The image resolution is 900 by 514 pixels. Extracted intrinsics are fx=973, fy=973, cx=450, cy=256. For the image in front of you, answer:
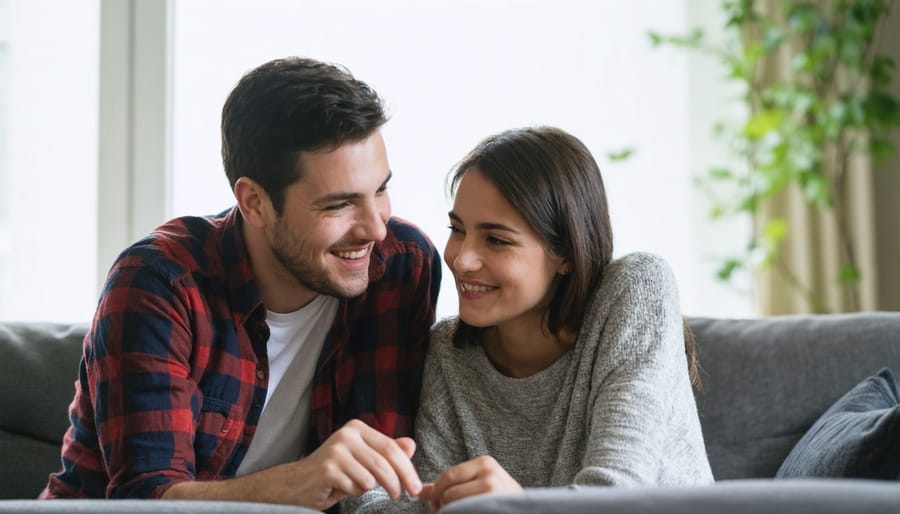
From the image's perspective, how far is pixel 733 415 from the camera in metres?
1.94

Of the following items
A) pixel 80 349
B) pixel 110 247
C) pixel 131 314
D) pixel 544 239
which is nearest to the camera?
pixel 131 314

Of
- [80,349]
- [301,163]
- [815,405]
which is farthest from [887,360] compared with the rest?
[80,349]

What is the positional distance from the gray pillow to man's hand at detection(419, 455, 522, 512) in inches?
25.3

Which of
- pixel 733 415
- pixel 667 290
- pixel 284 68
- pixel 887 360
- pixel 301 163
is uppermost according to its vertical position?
pixel 284 68

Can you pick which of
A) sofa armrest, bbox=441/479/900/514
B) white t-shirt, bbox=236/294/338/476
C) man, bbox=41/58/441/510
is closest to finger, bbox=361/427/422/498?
man, bbox=41/58/441/510

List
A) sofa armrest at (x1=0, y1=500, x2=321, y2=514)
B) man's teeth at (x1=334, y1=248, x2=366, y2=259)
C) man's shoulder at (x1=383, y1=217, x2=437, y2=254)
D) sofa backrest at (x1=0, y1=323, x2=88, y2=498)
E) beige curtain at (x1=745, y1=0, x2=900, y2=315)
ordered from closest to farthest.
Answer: sofa armrest at (x1=0, y1=500, x2=321, y2=514) < man's teeth at (x1=334, y1=248, x2=366, y2=259) < man's shoulder at (x1=383, y1=217, x2=437, y2=254) < sofa backrest at (x1=0, y1=323, x2=88, y2=498) < beige curtain at (x1=745, y1=0, x2=900, y2=315)

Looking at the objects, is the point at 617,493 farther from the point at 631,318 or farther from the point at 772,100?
the point at 772,100

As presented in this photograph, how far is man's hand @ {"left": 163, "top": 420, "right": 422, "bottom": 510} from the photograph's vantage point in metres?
1.38

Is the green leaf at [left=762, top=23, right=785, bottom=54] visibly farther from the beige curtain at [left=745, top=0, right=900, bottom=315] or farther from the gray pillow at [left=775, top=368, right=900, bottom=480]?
the gray pillow at [left=775, top=368, right=900, bottom=480]

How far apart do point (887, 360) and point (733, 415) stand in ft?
1.04

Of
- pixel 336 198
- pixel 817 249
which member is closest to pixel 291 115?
pixel 336 198

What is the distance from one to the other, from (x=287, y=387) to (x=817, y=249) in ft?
6.90

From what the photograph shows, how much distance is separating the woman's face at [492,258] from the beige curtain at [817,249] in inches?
67.2

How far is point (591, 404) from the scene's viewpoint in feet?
5.21
